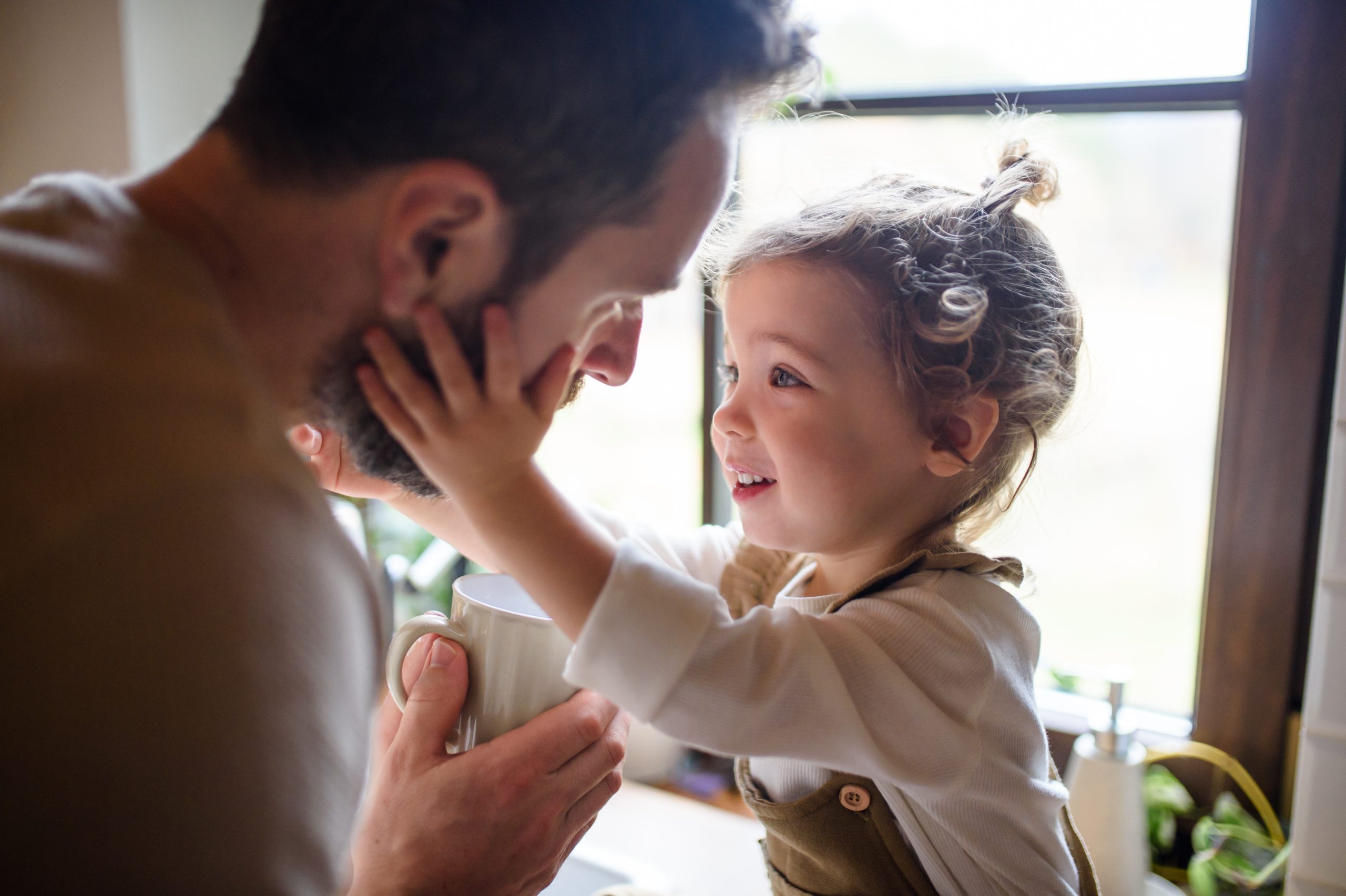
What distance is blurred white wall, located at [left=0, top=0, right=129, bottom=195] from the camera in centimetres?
156

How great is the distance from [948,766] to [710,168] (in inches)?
20.4

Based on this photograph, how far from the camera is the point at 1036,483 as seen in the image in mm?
1184

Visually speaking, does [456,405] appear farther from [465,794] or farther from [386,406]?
[465,794]

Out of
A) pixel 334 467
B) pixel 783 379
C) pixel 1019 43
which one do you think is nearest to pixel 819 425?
pixel 783 379

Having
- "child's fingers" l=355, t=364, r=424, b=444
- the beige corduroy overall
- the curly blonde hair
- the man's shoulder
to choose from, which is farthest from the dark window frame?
the man's shoulder

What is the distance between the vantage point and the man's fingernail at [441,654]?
771 mm

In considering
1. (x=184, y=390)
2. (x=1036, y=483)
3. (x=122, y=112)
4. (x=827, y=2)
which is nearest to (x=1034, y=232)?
(x=1036, y=483)

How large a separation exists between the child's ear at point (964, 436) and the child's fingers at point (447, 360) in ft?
1.64

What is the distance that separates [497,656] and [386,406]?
0.23m

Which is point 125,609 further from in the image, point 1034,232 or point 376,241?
point 1034,232

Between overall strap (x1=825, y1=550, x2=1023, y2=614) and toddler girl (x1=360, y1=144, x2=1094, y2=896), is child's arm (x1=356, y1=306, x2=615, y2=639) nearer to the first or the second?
toddler girl (x1=360, y1=144, x2=1094, y2=896)

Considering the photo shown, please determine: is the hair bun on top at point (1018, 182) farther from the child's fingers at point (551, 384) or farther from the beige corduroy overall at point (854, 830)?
the child's fingers at point (551, 384)

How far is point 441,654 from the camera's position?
77cm

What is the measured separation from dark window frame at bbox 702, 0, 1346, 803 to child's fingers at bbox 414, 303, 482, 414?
3.33ft
